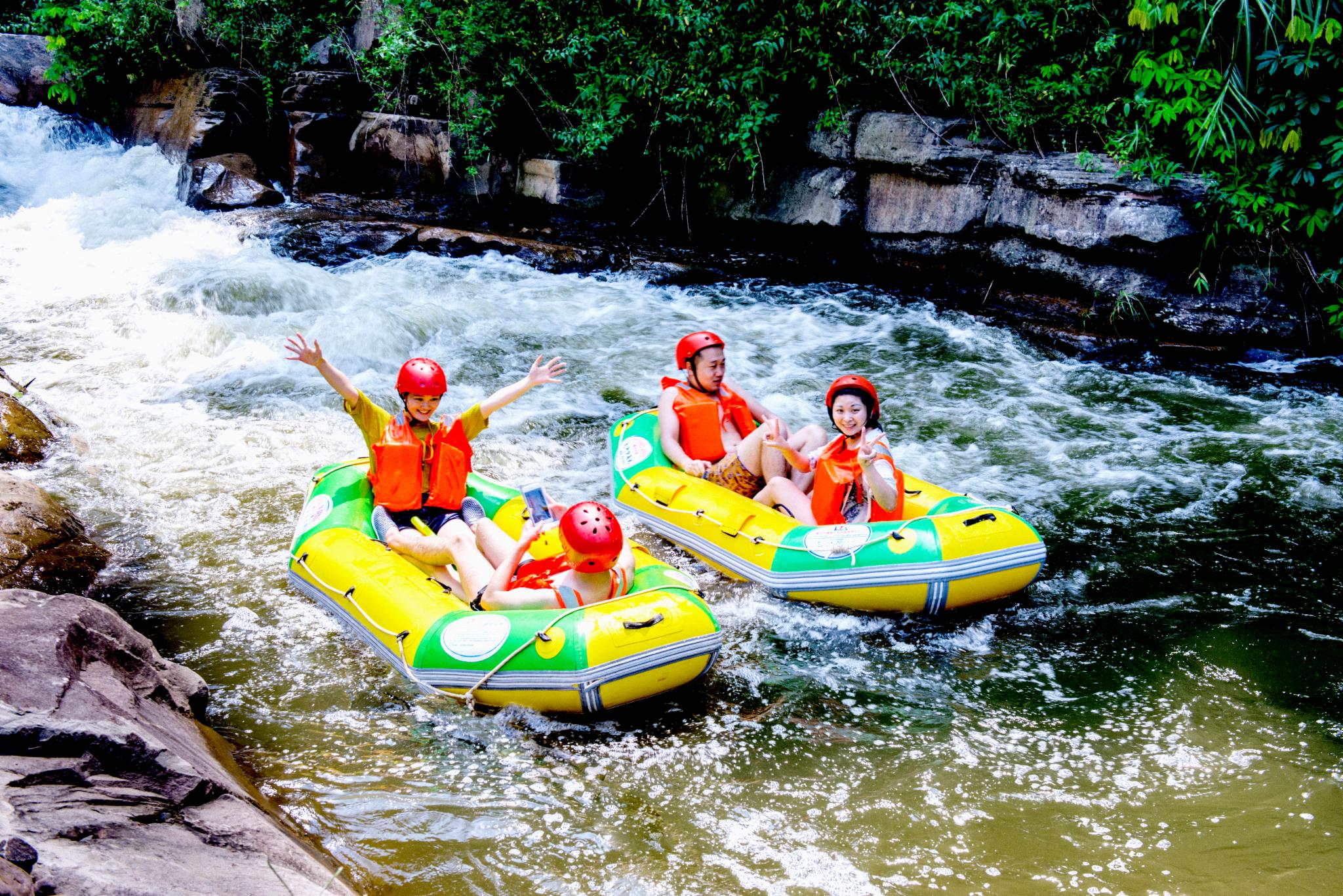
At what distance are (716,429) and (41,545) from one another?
3102 millimetres

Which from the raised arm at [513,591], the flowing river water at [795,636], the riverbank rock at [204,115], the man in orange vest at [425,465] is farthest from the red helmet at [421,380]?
the riverbank rock at [204,115]

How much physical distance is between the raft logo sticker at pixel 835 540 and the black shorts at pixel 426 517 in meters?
1.54

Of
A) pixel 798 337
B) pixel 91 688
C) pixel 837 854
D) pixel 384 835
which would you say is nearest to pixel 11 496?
pixel 91 688

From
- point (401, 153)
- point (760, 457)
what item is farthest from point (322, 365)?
point (401, 153)

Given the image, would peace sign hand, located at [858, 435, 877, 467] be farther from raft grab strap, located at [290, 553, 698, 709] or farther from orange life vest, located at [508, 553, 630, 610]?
orange life vest, located at [508, 553, 630, 610]

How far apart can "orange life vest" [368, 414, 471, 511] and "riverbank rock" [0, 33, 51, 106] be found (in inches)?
408

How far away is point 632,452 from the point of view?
548 centimetres

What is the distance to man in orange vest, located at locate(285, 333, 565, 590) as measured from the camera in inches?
169

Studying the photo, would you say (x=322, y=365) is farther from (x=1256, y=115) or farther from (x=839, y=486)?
(x=1256, y=115)

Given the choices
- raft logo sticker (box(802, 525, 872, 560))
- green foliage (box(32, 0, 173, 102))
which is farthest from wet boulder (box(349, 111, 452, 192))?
raft logo sticker (box(802, 525, 872, 560))

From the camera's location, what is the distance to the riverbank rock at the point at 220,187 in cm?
1034

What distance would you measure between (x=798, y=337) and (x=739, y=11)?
306cm

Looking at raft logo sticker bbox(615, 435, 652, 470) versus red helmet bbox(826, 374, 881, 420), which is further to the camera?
raft logo sticker bbox(615, 435, 652, 470)

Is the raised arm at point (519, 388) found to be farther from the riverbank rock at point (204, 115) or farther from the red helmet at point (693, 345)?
the riverbank rock at point (204, 115)
